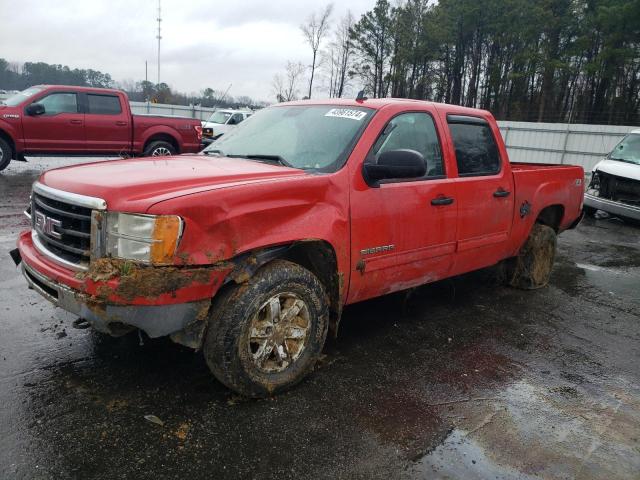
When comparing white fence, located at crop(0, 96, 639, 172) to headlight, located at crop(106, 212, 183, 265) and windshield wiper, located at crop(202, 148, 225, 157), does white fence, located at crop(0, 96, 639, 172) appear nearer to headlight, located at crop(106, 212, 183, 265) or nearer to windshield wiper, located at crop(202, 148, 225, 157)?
windshield wiper, located at crop(202, 148, 225, 157)

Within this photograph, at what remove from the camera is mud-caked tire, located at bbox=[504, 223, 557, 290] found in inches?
217

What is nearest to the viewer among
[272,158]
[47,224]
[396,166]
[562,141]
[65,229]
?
[65,229]

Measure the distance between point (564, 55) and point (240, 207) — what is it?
36019mm

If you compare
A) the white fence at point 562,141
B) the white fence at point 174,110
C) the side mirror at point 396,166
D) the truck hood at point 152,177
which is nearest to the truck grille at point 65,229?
the truck hood at point 152,177

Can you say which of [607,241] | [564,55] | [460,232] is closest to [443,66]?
[564,55]

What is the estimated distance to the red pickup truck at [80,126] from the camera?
1137 centimetres

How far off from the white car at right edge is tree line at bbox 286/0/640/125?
814 inches

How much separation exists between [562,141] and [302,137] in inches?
714

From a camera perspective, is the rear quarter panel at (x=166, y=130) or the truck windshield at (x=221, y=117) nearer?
the rear quarter panel at (x=166, y=130)

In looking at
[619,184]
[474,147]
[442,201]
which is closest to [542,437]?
[442,201]

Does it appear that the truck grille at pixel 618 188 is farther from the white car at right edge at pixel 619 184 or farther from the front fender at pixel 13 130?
the front fender at pixel 13 130

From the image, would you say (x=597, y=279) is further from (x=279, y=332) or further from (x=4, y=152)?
(x=4, y=152)

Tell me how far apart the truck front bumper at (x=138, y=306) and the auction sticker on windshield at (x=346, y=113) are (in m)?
1.67

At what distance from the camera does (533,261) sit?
5.55 m
